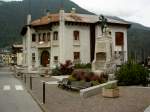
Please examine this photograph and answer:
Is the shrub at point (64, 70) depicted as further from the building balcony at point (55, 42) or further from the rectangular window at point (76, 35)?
the rectangular window at point (76, 35)

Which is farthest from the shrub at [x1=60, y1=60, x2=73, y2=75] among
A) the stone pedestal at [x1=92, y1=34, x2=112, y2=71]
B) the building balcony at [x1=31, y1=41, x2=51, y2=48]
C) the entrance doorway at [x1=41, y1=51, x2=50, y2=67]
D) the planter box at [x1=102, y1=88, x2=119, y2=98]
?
the planter box at [x1=102, y1=88, x2=119, y2=98]

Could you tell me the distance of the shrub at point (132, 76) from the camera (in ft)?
84.4

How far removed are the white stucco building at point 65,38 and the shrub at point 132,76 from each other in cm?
2629

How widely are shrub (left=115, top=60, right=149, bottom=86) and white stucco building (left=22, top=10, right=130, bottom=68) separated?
26288mm

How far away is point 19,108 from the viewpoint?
1645cm

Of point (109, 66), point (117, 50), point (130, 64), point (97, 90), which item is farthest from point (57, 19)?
point (97, 90)

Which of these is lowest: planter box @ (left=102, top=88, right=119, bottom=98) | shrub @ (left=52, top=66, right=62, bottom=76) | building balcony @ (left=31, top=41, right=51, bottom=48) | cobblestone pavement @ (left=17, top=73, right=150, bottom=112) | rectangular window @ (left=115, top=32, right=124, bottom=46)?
cobblestone pavement @ (left=17, top=73, right=150, bottom=112)

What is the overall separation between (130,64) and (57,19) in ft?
92.7

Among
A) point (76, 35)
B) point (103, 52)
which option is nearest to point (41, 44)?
point (76, 35)

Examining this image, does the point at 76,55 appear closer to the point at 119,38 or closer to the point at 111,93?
the point at 119,38

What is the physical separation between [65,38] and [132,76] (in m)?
28.5

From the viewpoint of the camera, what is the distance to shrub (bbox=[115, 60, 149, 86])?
2573 centimetres

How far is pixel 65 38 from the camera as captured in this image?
176 ft

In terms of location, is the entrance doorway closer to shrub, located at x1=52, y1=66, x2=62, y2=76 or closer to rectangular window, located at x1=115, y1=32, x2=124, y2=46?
shrub, located at x1=52, y1=66, x2=62, y2=76
